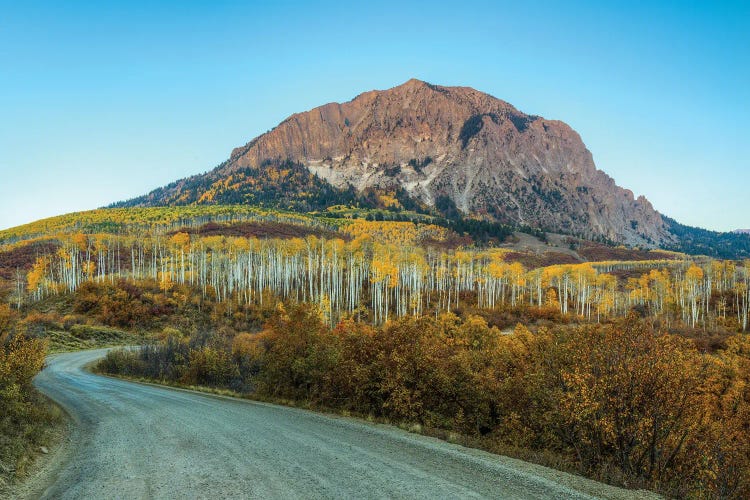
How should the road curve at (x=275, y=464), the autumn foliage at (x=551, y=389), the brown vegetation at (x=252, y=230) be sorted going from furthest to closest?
the brown vegetation at (x=252, y=230), the autumn foliage at (x=551, y=389), the road curve at (x=275, y=464)

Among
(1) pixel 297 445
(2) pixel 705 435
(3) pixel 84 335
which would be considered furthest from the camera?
(3) pixel 84 335

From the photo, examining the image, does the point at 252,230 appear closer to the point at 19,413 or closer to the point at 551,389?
the point at 19,413

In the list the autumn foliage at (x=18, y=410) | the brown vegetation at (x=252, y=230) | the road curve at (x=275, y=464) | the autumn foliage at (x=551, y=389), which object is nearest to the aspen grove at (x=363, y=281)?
→ the brown vegetation at (x=252, y=230)

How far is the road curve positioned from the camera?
8172 mm

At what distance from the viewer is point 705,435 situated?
12492mm

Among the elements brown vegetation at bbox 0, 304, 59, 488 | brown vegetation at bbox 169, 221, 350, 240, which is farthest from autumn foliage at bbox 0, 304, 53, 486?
brown vegetation at bbox 169, 221, 350, 240

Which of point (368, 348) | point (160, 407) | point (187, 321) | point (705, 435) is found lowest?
point (187, 321)

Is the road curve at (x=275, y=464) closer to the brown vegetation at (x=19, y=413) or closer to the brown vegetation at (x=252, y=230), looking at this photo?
the brown vegetation at (x=19, y=413)

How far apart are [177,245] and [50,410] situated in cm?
9754

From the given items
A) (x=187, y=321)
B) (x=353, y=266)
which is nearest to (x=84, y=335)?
(x=187, y=321)

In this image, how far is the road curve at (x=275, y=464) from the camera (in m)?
8.17

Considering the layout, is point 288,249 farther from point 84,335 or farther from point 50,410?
point 50,410

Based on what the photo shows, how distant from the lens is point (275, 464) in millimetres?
9648

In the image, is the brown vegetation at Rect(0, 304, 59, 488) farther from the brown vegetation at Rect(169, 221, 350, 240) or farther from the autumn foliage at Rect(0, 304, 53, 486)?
the brown vegetation at Rect(169, 221, 350, 240)
